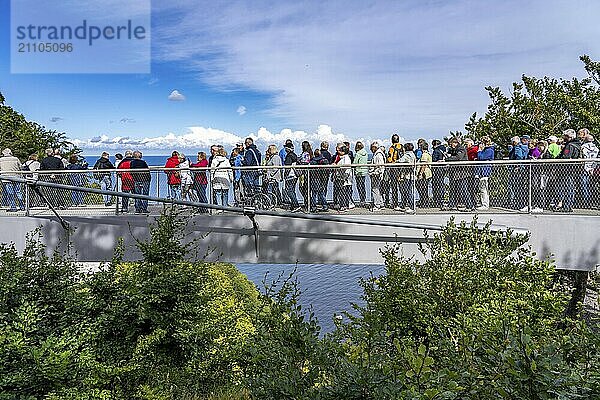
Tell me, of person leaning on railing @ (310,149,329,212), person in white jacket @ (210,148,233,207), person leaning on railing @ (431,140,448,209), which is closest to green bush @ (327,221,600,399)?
person leaning on railing @ (431,140,448,209)

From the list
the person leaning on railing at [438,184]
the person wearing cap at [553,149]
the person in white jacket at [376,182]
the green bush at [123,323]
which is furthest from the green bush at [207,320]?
the person wearing cap at [553,149]

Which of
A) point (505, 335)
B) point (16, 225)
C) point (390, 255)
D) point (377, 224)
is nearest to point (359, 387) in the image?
point (505, 335)

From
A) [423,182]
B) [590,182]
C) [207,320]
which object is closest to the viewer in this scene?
[207,320]

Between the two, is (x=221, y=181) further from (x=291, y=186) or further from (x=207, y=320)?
(x=207, y=320)

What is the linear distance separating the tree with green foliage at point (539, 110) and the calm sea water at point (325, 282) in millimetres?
7484

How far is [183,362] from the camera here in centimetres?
898

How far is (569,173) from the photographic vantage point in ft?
44.2

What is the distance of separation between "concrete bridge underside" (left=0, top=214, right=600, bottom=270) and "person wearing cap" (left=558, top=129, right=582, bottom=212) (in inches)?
15.3

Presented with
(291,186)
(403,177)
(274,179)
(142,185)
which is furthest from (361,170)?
(142,185)

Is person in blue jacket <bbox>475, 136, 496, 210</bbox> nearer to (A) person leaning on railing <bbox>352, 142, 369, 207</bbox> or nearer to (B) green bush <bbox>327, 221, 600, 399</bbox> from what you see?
(A) person leaning on railing <bbox>352, 142, 369, 207</bbox>

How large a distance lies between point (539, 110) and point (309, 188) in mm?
13400

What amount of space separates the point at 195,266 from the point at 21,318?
275 centimetres

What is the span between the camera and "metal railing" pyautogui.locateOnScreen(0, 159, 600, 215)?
46.5 ft

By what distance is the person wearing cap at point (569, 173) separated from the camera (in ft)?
44.1
